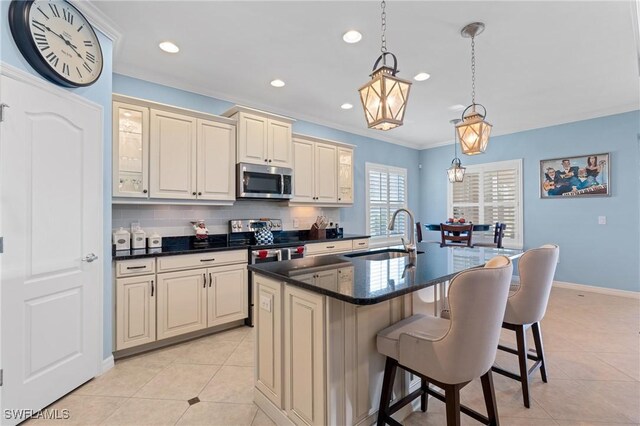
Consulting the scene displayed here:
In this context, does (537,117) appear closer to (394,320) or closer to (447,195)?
(447,195)

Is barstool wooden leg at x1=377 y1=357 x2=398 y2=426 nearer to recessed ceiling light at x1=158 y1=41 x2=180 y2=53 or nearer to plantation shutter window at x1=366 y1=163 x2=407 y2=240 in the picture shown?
recessed ceiling light at x1=158 y1=41 x2=180 y2=53

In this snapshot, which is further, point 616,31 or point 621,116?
point 621,116

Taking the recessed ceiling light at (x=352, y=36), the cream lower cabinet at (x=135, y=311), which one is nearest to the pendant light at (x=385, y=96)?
the recessed ceiling light at (x=352, y=36)

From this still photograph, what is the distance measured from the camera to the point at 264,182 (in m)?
3.78

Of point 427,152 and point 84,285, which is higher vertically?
point 427,152

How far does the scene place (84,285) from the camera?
2.24 metres

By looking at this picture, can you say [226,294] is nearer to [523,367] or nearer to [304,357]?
[304,357]

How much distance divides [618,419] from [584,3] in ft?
9.42

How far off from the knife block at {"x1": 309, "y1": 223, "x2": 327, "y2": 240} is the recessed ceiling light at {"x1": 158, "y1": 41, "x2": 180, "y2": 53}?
280cm

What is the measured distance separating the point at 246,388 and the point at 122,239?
1810 mm

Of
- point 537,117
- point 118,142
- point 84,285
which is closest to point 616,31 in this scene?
point 537,117

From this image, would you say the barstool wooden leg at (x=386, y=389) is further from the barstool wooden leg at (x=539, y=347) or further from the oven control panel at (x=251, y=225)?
the oven control panel at (x=251, y=225)

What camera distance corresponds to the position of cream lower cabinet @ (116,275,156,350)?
103 inches

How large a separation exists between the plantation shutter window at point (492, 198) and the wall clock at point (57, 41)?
20.0 ft
